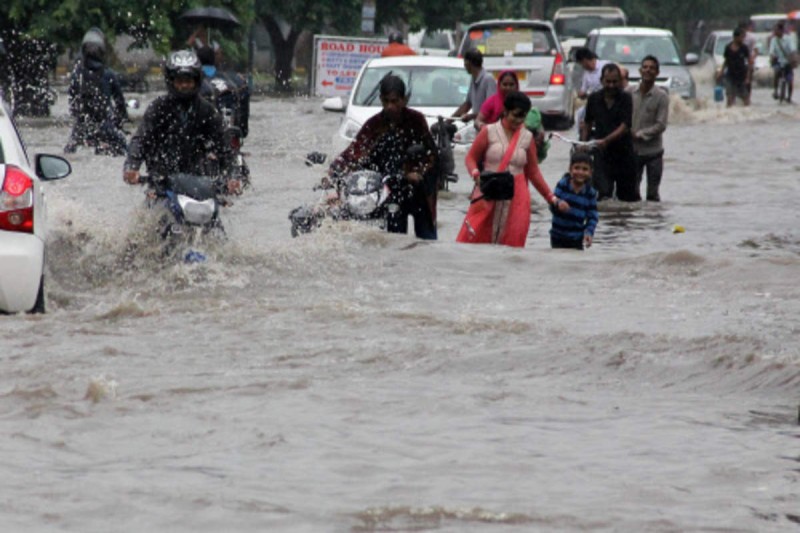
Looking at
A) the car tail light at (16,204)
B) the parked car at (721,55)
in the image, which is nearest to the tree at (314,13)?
the parked car at (721,55)

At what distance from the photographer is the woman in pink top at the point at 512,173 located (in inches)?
480

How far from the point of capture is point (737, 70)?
1439 inches

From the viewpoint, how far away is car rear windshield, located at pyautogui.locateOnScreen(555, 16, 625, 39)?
44500 mm

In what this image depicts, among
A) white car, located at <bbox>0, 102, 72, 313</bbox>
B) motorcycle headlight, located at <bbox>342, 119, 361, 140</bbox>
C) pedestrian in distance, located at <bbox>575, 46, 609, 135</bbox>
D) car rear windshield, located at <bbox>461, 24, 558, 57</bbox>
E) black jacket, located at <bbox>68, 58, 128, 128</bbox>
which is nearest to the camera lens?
white car, located at <bbox>0, 102, 72, 313</bbox>

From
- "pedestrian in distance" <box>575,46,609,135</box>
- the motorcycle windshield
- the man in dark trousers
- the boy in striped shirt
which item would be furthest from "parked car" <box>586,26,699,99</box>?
the motorcycle windshield

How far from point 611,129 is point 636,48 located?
16.2 m

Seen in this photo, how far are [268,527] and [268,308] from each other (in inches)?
195

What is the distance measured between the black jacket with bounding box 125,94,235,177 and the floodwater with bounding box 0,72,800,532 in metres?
0.45

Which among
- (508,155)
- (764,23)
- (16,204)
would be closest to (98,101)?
(508,155)

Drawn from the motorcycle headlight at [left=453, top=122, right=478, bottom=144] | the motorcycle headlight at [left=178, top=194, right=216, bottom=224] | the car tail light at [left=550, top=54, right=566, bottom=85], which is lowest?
the car tail light at [left=550, top=54, right=566, bottom=85]

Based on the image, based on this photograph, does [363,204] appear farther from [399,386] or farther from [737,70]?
[737,70]

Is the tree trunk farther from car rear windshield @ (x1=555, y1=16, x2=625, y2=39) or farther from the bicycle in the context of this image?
the bicycle

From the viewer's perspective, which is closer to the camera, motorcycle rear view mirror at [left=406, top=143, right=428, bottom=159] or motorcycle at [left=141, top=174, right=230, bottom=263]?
motorcycle at [left=141, top=174, right=230, bottom=263]

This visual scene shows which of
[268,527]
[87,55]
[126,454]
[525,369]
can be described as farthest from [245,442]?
[87,55]
